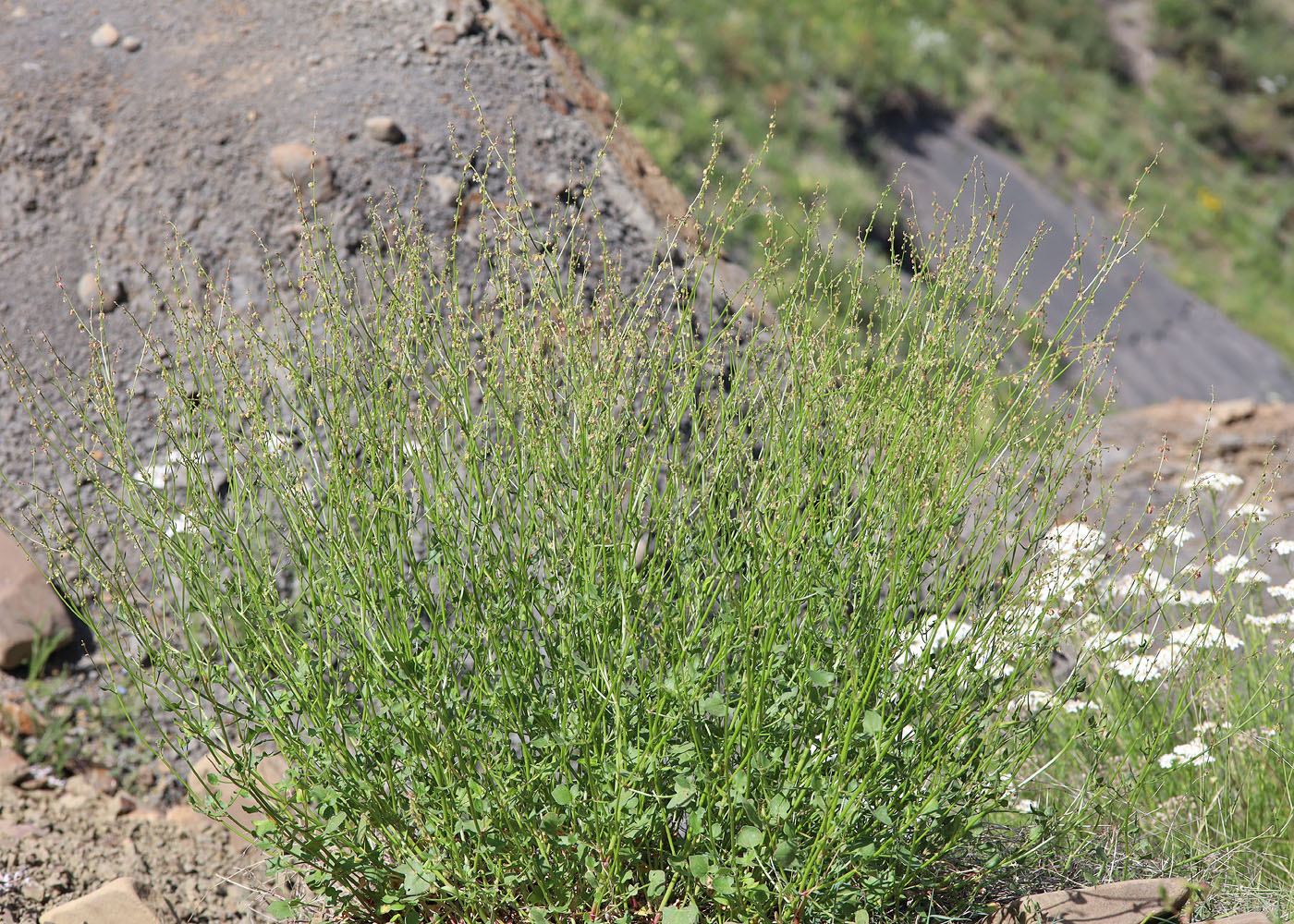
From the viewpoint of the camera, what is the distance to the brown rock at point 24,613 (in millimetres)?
2730

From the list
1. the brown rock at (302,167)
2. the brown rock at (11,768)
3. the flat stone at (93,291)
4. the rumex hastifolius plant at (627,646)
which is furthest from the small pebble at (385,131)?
the brown rock at (11,768)

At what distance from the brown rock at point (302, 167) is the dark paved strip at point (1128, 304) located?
5363 millimetres

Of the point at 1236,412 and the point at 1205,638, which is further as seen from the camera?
the point at 1236,412

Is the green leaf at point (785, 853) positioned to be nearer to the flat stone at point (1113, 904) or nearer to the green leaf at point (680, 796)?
the green leaf at point (680, 796)

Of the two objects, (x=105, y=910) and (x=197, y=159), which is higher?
(x=197, y=159)

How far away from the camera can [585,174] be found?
3.32 m

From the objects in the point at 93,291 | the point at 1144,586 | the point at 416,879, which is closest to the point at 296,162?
the point at 93,291

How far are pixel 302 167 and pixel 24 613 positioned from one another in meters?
1.55

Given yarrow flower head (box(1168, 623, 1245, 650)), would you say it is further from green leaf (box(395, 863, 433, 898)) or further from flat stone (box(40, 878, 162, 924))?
flat stone (box(40, 878, 162, 924))

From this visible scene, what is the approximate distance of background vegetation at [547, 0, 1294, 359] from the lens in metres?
7.16

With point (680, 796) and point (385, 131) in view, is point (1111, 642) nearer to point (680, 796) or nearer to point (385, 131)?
point (680, 796)

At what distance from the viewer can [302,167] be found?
317cm

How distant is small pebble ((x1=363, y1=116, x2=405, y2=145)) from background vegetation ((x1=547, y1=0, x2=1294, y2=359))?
118 inches

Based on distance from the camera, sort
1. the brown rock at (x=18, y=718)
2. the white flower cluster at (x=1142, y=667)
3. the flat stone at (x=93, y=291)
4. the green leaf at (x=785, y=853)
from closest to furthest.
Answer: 1. the green leaf at (x=785, y=853)
2. the white flower cluster at (x=1142, y=667)
3. the brown rock at (x=18, y=718)
4. the flat stone at (x=93, y=291)
